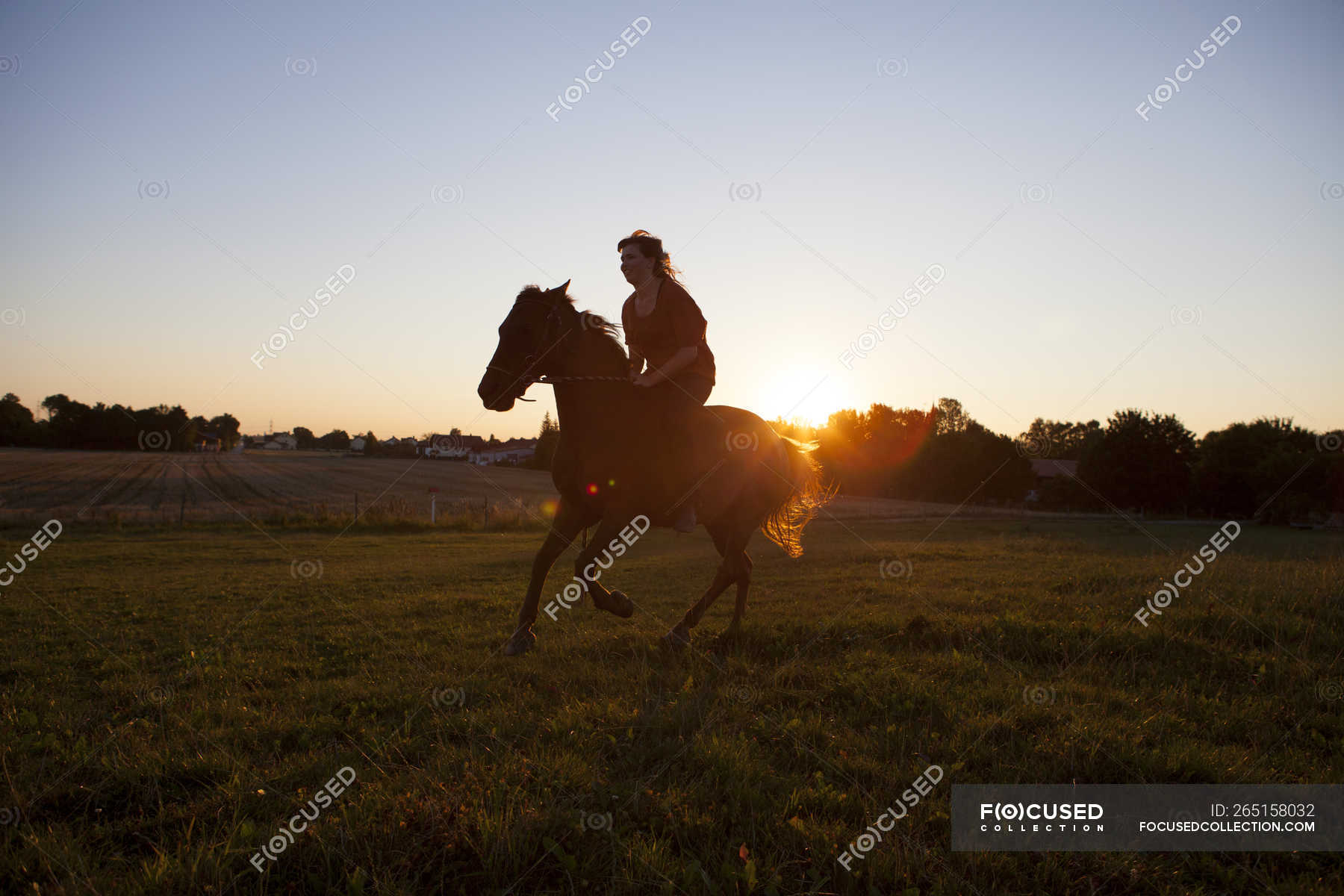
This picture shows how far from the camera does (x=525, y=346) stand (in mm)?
5297

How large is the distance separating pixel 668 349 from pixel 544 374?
1129 millimetres

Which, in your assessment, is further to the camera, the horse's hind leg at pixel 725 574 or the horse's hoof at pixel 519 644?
the horse's hind leg at pixel 725 574

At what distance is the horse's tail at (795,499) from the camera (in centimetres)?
782

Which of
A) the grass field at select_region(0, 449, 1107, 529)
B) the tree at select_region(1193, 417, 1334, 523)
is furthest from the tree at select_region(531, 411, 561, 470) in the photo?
the tree at select_region(1193, 417, 1334, 523)

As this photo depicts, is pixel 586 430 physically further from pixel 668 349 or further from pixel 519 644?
pixel 519 644

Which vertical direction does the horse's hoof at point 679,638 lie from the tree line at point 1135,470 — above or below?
below

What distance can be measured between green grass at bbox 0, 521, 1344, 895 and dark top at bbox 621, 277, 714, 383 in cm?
261

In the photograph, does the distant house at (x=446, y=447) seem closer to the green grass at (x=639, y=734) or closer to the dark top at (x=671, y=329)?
the green grass at (x=639, y=734)

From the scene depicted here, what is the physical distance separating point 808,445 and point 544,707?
4.77 metres

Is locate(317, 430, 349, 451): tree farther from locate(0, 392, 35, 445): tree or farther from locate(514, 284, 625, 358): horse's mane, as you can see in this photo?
locate(514, 284, 625, 358): horse's mane

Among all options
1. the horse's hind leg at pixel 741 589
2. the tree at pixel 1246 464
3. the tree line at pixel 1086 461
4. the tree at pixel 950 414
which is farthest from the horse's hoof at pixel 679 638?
the tree at pixel 950 414

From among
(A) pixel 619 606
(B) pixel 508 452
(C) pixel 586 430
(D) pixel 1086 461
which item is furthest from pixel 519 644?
(D) pixel 1086 461

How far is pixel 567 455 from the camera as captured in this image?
5746 mm

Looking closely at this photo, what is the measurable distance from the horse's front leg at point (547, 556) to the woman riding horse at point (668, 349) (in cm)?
78
